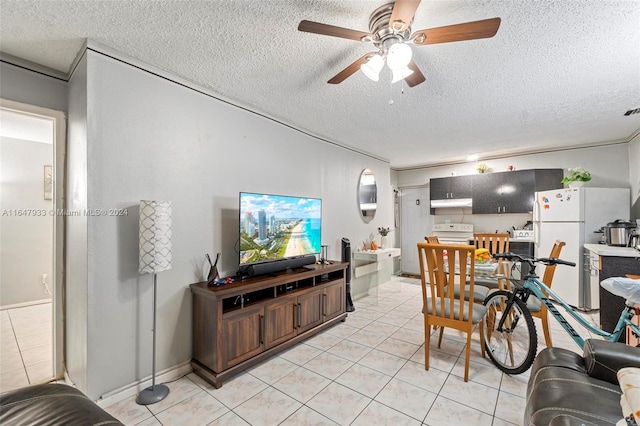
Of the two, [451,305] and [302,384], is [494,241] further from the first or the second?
[302,384]

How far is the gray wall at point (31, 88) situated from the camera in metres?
1.99

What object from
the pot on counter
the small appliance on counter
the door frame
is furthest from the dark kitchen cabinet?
the door frame

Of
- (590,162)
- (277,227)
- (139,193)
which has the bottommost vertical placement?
(277,227)

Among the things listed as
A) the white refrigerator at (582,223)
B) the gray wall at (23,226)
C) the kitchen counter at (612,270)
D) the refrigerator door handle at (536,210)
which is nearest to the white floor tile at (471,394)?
the kitchen counter at (612,270)

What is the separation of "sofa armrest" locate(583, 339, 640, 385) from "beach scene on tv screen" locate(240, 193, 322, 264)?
237 cm

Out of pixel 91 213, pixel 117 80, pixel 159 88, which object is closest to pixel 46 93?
pixel 117 80

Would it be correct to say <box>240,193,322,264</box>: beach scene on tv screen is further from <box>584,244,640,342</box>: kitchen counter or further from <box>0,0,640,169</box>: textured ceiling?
<box>584,244,640,342</box>: kitchen counter

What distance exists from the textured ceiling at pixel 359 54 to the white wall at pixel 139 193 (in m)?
0.27

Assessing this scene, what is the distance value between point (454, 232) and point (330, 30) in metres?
5.11

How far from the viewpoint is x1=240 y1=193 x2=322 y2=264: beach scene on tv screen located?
258 centimetres

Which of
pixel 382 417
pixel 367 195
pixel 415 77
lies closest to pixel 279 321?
pixel 382 417

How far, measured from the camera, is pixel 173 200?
229 cm

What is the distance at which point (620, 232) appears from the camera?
342 cm

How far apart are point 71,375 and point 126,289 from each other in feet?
2.93
